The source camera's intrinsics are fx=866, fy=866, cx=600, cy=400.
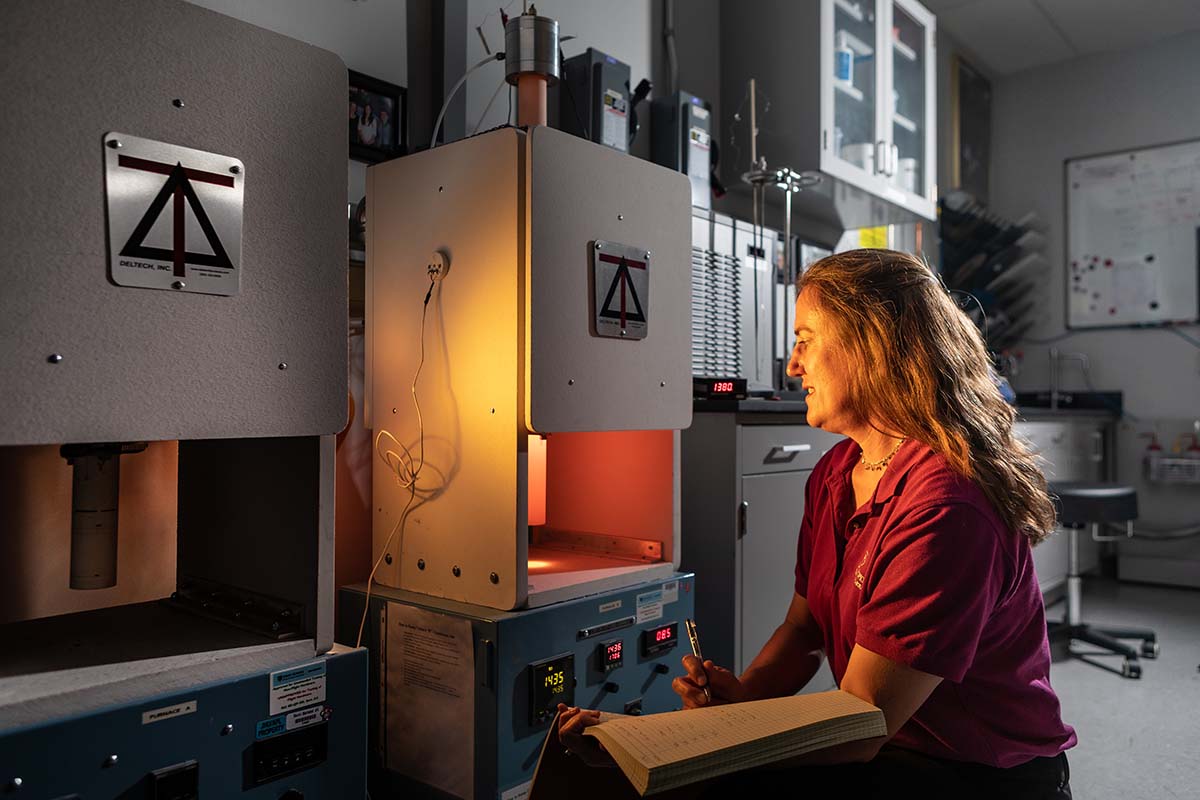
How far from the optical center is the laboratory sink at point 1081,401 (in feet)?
14.6

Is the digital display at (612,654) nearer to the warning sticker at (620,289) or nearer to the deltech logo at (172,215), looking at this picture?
the warning sticker at (620,289)

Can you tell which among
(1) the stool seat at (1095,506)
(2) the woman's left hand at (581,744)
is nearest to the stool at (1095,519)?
(1) the stool seat at (1095,506)

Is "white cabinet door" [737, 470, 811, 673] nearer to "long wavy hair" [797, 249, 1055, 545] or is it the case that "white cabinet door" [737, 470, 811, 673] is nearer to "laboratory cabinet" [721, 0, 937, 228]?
"long wavy hair" [797, 249, 1055, 545]

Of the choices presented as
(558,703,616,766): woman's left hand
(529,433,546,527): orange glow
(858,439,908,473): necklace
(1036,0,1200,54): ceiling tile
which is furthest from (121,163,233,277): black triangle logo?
(1036,0,1200,54): ceiling tile

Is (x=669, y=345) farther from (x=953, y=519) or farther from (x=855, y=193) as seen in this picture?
(x=855, y=193)

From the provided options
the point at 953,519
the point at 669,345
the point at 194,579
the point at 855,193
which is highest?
the point at 855,193

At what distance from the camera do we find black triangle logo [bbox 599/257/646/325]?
4.51 ft

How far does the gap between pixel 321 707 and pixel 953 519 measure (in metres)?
0.74

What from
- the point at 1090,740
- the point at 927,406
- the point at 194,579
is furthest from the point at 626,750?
the point at 1090,740

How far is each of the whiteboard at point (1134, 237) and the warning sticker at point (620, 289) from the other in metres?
3.99

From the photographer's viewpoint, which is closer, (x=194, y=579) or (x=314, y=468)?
(x=314, y=468)

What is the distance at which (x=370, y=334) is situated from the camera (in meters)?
1.50

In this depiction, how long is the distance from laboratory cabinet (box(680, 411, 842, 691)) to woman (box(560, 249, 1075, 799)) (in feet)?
2.06

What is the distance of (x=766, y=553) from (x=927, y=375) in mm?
971
